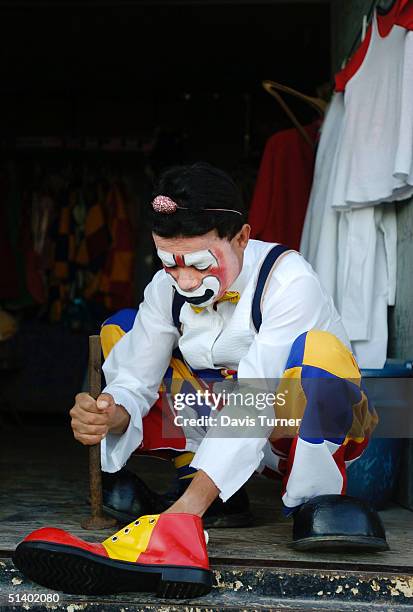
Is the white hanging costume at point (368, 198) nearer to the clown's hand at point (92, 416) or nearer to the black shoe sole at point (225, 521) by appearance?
the black shoe sole at point (225, 521)

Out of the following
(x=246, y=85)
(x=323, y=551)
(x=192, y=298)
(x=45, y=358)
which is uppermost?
(x=246, y=85)

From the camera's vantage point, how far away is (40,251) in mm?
7152

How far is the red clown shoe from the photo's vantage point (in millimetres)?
1868

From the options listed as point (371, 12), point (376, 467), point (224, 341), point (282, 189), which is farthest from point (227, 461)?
point (282, 189)

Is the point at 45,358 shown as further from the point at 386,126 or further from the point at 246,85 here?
the point at 386,126

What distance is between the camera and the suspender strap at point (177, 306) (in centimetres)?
253

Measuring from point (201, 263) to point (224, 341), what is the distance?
0.29 metres

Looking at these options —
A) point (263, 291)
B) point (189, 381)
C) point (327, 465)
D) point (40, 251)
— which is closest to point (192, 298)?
point (263, 291)

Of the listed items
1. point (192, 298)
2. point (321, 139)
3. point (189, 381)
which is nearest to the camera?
point (192, 298)

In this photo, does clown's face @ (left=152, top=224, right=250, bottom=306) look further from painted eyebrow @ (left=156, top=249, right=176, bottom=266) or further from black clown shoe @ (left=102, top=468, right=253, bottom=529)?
black clown shoe @ (left=102, top=468, right=253, bottom=529)

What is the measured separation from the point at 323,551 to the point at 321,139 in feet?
7.32

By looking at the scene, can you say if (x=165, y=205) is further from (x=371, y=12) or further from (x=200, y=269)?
(x=371, y=12)

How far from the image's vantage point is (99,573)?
6.19 ft

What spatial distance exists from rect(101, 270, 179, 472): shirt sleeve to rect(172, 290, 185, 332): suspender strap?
0.06 ft
